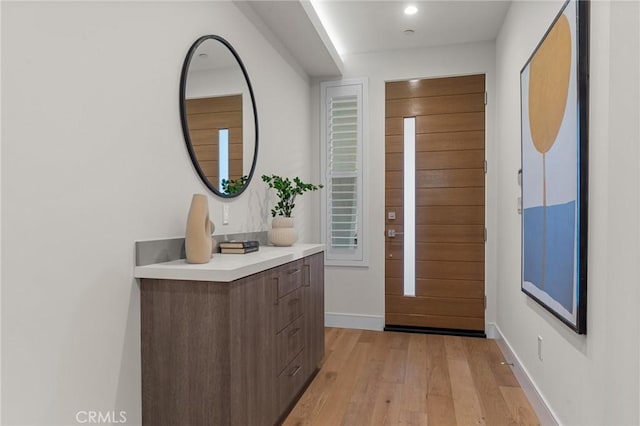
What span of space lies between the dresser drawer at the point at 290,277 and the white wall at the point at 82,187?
0.58m

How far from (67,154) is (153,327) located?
2.47 ft

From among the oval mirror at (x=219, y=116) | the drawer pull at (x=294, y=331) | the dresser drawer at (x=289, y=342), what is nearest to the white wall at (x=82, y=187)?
the oval mirror at (x=219, y=116)

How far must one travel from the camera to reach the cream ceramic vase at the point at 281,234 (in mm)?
2645

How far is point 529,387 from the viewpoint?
2.35 meters

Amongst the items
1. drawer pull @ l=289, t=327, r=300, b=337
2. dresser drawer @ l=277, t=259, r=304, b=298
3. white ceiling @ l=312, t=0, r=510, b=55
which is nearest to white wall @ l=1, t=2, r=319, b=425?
dresser drawer @ l=277, t=259, r=304, b=298

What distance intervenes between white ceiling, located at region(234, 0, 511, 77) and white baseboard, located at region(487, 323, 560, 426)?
105 inches

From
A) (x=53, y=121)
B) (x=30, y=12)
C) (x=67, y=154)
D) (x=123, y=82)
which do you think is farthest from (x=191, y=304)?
(x=30, y=12)

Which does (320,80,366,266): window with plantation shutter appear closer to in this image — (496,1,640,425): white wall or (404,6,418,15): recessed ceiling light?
(404,6,418,15): recessed ceiling light

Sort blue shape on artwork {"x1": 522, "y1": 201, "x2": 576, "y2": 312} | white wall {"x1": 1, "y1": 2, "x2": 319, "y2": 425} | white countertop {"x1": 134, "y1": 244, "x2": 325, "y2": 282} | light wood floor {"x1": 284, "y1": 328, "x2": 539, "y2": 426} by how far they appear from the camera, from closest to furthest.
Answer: white wall {"x1": 1, "y1": 2, "x2": 319, "y2": 425} → white countertop {"x1": 134, "y1": 244, "x2": 325, "y2": 282} → blue shape on artwork {"x1": 522, "y1": 201, "x2": 576, "y2": 312} → light wood floor {"x1": 284, "y1": 328, "x2": 539, "y2": 426}

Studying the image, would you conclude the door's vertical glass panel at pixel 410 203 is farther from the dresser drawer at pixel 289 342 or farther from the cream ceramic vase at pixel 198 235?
the cream ceramic vase at pixel 198 235

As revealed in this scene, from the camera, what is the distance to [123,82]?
1528mm

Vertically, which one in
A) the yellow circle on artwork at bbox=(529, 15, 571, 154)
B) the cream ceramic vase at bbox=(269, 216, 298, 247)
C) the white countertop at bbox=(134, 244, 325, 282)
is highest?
the yellow circle on artwork at bbox=(529, 15, 571, 154)

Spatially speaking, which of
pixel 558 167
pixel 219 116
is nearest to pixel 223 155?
pixel 219 116

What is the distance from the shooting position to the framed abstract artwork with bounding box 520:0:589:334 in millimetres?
1573
